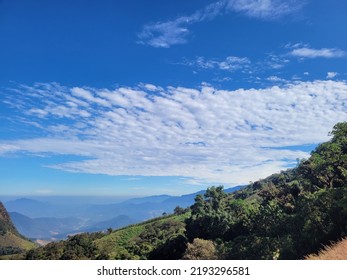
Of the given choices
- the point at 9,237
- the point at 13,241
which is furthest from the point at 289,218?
the point at 9,237

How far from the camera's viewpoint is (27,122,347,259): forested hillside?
22812 mm

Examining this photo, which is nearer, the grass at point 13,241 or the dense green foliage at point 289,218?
the dense green foliage at point 289,218

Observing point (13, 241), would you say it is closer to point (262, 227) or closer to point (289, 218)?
point (262, 227)

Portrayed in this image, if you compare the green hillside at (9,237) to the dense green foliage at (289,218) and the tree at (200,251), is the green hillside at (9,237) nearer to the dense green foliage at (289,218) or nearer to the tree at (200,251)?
the dense green foliage at (289,218)

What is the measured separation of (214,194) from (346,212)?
33.8 metres

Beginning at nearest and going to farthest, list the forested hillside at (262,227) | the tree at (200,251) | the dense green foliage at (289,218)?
the dense green foliage at (289,218) < the forested hillside at (262,227) < the tree at (200,251)

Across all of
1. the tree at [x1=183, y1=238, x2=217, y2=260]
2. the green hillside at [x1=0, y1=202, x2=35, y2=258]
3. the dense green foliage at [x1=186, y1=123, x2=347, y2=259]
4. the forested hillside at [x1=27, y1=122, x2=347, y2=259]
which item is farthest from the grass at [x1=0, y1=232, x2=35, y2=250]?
the tree at [x1=183, y1=238, x2=217, y2=260]

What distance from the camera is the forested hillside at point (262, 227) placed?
22.8 metres

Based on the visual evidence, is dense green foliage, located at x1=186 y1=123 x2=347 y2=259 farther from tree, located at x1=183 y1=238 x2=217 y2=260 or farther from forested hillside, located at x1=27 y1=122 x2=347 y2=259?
tree, located at x1=183 y1=238 x2=217 y2=260

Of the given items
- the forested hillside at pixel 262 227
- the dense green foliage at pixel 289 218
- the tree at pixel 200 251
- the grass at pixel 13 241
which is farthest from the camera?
the grass at pixel 13 241

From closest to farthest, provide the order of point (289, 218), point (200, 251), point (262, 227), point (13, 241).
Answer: point (289, 218), point (200, 251), point (262, 227), point (13, 241)

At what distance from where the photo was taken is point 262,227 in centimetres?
3450

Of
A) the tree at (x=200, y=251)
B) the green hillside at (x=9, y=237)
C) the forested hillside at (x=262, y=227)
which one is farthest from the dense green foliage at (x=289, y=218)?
the green hillside at (x=9, y=237)

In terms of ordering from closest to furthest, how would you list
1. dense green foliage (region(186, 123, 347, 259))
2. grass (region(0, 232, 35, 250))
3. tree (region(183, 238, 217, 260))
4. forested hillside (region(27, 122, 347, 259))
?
dense green foliage (region(186, 123, 347, 259))
forested hillside (region(27, 122, 347, 259))
tree (region(183, 238, 217, 260))
grass (region(0, 232, 35, 250))
